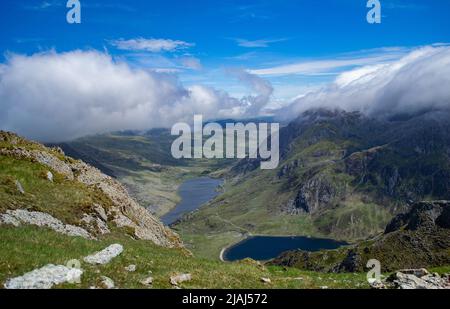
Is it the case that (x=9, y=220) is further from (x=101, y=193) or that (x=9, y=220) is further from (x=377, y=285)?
(x=377, y=285)

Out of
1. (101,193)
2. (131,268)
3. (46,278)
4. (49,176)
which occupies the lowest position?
(131,268)

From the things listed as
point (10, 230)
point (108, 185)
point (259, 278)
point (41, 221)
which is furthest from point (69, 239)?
point (108, 185)

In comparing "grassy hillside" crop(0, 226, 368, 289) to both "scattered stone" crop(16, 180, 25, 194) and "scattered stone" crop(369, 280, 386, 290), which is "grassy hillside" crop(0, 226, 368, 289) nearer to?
"scattered stone" crop(369, 280, 386, 290)

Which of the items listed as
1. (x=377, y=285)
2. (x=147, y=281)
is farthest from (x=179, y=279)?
(x=377, y=285)

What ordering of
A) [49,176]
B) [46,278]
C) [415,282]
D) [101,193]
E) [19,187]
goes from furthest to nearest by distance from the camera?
[101,193]
[49,176]
[19,187]
[415,282]
[46,278]

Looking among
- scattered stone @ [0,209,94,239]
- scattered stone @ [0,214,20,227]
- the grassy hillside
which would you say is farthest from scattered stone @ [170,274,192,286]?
scattered stone @ [0,214,20,227]

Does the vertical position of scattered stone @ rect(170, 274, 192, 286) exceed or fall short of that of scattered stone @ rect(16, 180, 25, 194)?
it falls short
